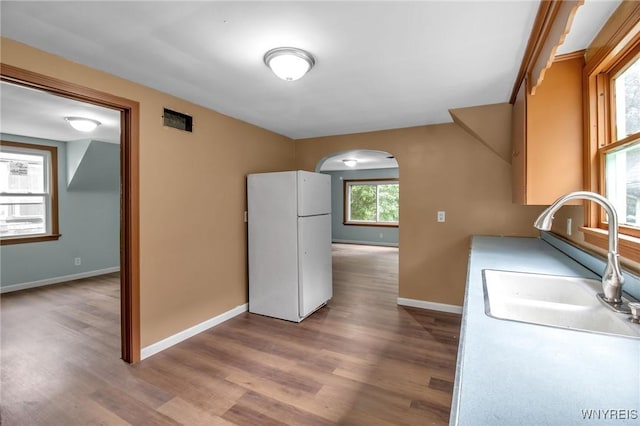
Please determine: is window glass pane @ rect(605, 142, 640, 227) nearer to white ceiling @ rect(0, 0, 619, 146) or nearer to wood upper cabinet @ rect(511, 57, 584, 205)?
wood upper cabinet @ rect(511, 57, 584, 205)

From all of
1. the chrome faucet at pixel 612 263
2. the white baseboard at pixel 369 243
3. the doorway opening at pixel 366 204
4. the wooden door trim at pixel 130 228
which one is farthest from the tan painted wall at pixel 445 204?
the white baseboard at pixel 369 243

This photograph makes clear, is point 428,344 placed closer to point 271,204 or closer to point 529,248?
point 529,248

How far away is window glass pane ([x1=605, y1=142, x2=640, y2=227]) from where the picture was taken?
139cm

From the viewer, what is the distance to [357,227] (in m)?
8.98

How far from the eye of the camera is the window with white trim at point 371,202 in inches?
340

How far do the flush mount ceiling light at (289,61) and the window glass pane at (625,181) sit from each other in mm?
1713

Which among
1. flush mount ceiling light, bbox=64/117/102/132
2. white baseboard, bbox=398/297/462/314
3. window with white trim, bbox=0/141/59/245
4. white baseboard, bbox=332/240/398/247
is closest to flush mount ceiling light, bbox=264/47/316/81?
flush mount ceiling light, bbox=64/117/102/132

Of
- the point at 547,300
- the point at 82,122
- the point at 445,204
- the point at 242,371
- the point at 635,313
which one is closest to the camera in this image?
the point at 635,313

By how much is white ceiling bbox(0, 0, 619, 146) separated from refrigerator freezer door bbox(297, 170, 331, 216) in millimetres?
883

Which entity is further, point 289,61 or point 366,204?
point 366,204

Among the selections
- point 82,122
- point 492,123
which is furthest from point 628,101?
point 82,122

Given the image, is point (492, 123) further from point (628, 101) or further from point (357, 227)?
point (357, 227)

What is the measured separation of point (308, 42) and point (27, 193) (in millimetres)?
5164

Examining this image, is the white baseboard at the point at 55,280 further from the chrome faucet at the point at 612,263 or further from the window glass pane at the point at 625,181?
the window glass pane at the point at 625,181
